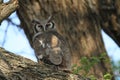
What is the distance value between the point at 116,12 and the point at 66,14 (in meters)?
1.71

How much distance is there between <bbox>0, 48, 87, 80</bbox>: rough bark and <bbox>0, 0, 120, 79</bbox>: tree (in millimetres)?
3249

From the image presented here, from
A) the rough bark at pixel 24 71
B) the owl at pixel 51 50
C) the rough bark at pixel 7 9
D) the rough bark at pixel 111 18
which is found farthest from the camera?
the rough bark at pixel 111 18

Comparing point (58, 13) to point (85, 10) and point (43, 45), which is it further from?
point (43, 45)

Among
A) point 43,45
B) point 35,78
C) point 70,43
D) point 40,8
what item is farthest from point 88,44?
point 35,78

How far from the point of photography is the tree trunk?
8000 mm

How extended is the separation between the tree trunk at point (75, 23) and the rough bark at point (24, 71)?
3.28m

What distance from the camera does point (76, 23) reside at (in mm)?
8383

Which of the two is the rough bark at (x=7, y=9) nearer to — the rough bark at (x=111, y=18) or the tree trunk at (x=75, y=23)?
the tree trunk at (x=75, y=23)

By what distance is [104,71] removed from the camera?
821 centimetres

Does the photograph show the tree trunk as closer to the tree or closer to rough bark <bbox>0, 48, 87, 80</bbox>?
the tree

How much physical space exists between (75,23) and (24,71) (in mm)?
4220

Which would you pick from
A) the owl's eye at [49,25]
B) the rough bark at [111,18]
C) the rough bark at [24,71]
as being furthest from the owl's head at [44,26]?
the rough bark at [111,18]

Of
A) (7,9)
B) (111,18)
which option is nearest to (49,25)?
(7,9)

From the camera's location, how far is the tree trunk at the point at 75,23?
8000 millimetres
